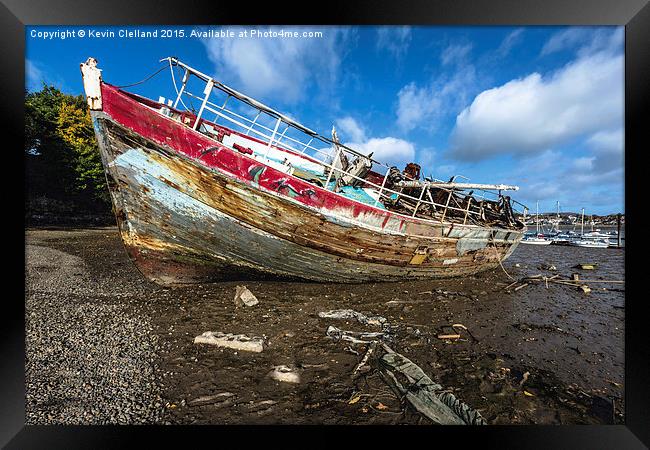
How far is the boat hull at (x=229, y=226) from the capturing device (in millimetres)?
4316

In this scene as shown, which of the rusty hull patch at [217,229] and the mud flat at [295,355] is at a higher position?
the rusty hull patch at [217,229]

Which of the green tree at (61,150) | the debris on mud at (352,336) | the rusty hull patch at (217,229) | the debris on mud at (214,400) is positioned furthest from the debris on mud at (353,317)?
the green tree at (61,150)

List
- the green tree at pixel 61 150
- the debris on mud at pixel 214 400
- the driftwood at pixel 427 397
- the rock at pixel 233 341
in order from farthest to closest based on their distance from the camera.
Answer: the green tree at pixel 61 150
the rock at pixel 233 341
the driftwood at pixel 427 397
the debris on mud at pixel 214 400

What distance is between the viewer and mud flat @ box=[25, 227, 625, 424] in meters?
2.79

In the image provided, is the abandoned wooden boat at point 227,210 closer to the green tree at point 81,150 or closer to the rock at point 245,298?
the rock at point 245,298

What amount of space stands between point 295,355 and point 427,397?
1729mm

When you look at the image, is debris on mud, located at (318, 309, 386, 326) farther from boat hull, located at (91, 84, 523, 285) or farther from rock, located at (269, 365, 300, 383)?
rock, located at (269, 365, 300, 383)

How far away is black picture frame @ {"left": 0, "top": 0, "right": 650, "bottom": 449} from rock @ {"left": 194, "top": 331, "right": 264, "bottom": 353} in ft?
6.73

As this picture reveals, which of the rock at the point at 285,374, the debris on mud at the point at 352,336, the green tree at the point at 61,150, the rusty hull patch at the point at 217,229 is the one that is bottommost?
the rock at the point at 285,374

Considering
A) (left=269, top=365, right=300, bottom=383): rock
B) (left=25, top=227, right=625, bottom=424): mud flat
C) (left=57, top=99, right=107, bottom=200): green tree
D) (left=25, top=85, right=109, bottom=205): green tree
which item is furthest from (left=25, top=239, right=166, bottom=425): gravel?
(left=57, top=99, right=107, bottom=200): green tree

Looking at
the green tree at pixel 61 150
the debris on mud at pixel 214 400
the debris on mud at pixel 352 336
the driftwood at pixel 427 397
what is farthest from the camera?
the green tree at pixel 61 150
